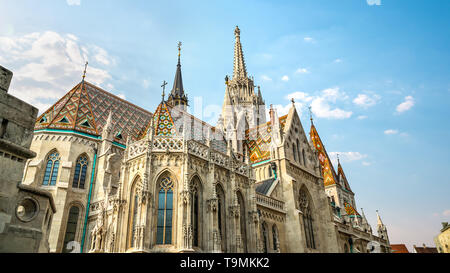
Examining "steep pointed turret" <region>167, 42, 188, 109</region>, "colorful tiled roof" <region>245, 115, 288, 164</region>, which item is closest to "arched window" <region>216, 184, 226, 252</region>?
"colorful tiled roof" <region>245, 115, 288, 164</region>

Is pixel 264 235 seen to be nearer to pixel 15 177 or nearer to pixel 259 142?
pixel 259 142

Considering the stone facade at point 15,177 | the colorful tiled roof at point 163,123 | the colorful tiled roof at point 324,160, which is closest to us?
the stone facade at point 15,177

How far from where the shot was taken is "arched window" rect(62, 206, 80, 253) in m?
18.8

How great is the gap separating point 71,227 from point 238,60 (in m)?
39.2

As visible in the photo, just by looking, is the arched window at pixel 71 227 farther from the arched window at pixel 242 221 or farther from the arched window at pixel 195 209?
the arched window at pixel 242 221

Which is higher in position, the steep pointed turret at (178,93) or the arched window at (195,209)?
the steep pointed turret at (178,93)

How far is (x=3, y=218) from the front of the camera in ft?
20.4

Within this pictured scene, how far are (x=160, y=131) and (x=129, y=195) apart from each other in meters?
3.97

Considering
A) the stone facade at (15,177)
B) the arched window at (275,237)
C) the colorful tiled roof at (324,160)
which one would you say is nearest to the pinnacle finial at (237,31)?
the colorful tiled roof at (324,160)

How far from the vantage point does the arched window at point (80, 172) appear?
813 inches

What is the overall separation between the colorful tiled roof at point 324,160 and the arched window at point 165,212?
33.2 m

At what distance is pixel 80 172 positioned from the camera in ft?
69.3

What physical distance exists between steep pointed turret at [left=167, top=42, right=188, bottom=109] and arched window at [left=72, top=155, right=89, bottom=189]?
1769cm

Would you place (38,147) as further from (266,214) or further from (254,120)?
(254,120)
